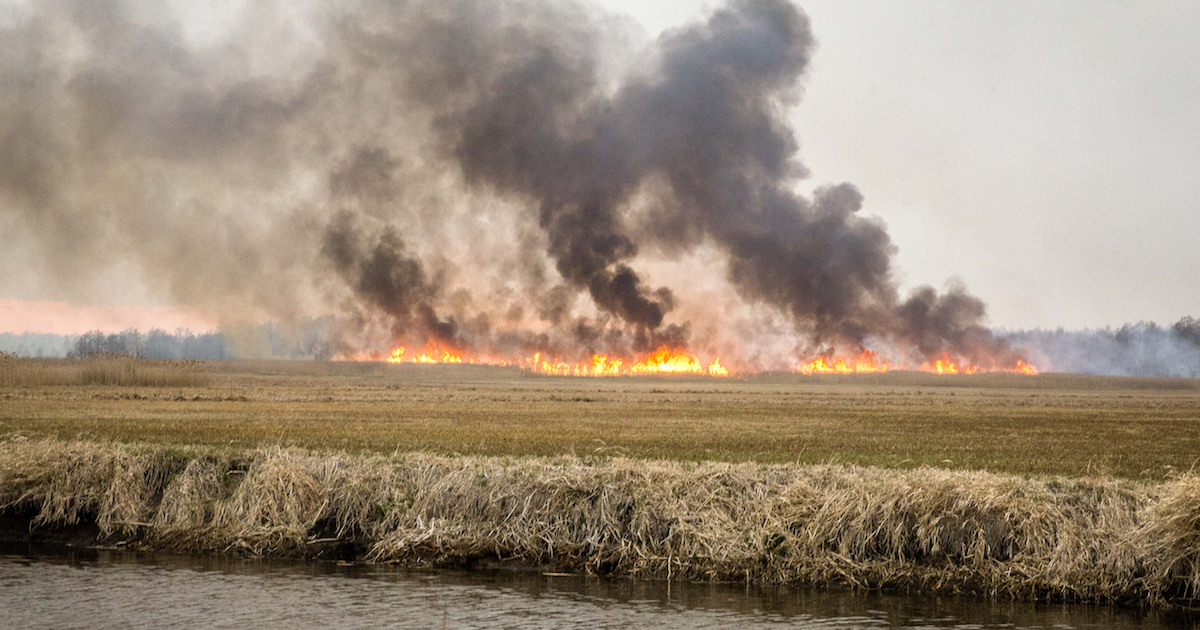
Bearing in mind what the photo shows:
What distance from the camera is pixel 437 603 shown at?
15180 millimetres

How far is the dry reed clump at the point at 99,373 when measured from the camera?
7450cm

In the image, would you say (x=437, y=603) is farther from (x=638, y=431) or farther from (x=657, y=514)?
(x=638, y=431)

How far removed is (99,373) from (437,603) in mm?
77600

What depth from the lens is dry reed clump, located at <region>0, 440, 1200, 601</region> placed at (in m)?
16.2

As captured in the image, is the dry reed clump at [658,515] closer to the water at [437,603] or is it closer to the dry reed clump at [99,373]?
the water at [437,603]

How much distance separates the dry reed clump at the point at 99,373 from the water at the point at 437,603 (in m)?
66.0

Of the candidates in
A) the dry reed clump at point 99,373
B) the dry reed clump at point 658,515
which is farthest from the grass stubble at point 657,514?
the dry reed clump at point 99,373

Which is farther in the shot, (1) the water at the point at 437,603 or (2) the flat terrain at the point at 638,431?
(2) the flat terrain at the point at 638,431

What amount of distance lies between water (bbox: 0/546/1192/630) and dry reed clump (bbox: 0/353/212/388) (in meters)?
66.0

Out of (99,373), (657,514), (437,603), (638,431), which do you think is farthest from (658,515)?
(99,373)

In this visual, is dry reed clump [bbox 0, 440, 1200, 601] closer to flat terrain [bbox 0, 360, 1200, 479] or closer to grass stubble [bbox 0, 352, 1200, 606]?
grass stubble [bbox 0, 352, 1200, 606]

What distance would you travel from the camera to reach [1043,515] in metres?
16.7

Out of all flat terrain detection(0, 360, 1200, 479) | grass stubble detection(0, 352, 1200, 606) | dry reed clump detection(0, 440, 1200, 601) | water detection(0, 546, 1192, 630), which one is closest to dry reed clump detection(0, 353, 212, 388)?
flat terrain detection(0, 360, 1200, 479)

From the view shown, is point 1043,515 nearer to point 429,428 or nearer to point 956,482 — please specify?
point 956,482
